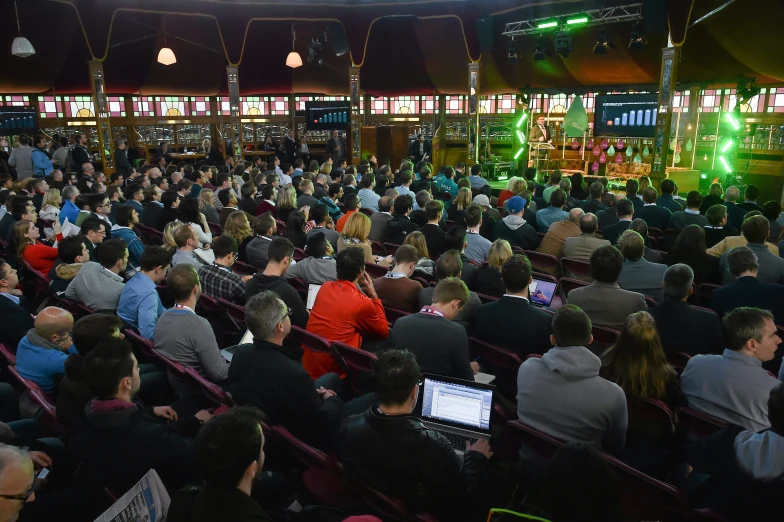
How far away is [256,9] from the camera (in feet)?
51.6

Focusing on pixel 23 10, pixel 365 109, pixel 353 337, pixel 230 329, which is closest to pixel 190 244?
pixel 230 329

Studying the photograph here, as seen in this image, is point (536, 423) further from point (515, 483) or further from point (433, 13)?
point (433, 13)

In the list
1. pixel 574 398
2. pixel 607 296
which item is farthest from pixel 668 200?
pixel 574 398

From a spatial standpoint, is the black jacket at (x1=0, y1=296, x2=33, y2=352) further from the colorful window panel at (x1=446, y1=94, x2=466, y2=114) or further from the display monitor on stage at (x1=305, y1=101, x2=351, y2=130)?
the colorful window panel at (x1=446, y1=94, x2=466, y2=114)

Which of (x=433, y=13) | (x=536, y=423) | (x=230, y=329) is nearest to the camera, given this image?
(x=536, y=423)

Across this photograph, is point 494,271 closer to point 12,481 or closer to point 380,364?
point 380,364

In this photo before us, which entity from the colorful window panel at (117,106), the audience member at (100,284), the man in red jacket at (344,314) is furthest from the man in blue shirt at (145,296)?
the colorful window panel at (117,106)

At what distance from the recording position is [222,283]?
Answer: 467 cm

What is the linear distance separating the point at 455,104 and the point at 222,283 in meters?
17.0

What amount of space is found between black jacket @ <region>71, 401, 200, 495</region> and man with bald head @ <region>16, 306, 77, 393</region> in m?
1.04

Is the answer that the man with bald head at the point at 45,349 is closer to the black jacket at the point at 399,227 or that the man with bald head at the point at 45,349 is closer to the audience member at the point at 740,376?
the audience member at the point at 740,376

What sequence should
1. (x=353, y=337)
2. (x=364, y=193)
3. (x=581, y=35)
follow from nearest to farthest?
(x=353, y=337) < (x=364, y=193) < (x=581, y=35)

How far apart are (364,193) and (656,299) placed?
17.5 ft

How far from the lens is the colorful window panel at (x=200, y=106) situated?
19.7m
